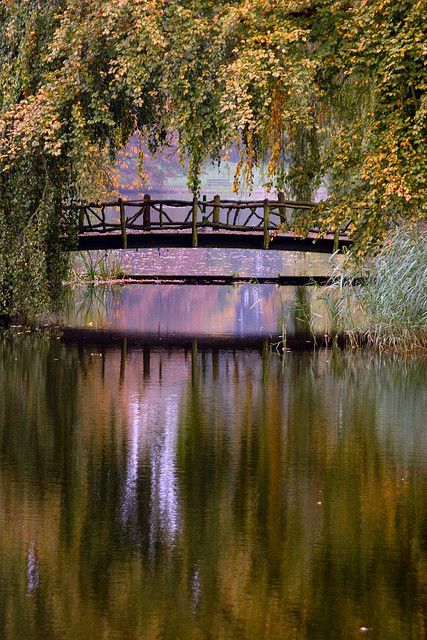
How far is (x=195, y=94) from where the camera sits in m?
17.1

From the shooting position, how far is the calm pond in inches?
233

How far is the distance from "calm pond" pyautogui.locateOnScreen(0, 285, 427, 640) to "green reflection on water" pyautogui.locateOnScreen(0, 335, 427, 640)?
0.02 metres

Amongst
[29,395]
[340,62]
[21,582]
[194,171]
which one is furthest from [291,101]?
[21,582]

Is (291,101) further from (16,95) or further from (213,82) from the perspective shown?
(16,95)

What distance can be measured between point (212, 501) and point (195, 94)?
31.9ft

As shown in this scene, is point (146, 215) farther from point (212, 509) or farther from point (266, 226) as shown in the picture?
point (212, 509)

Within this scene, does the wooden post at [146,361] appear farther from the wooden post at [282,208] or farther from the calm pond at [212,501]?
the wooden post at [282,208]

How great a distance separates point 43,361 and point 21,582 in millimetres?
10370

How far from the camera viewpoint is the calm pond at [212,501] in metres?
5.93

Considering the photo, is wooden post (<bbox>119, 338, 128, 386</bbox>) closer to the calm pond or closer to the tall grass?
the calm pond

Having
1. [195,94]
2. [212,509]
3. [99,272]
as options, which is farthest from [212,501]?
[99,272]

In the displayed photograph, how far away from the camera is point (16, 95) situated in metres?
18.1

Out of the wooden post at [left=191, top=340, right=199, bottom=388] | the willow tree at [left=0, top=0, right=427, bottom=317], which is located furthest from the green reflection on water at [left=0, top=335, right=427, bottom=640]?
the willow tree at [left=0, top=0, right=427, bottom=317]

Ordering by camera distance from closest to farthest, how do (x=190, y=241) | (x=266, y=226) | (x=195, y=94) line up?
(x=195, y=94) < (x=190, y=241) < (x=266, y=226)
